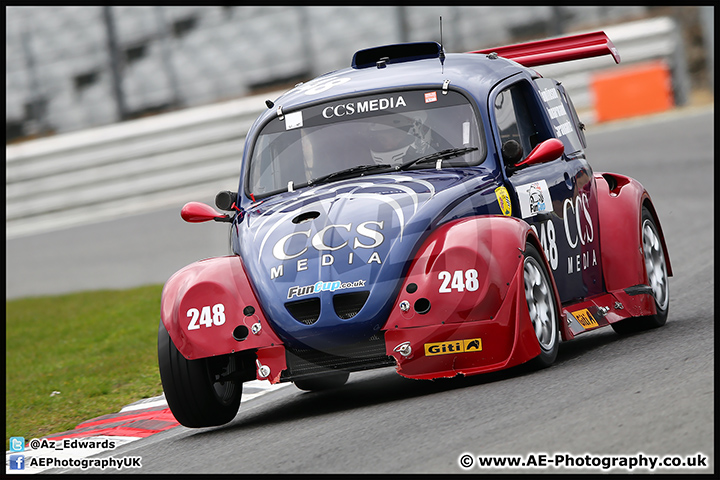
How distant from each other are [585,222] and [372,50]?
5.99 ft

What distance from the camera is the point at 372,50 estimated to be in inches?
318

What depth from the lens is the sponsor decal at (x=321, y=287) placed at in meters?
6.06

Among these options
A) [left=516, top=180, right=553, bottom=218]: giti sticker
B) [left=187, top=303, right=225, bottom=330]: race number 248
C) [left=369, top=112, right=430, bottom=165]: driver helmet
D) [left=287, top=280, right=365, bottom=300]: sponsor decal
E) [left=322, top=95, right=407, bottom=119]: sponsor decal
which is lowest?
[left=187, top=303, right=225, bottom=330]: race number 248

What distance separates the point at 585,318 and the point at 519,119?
53.5 inches

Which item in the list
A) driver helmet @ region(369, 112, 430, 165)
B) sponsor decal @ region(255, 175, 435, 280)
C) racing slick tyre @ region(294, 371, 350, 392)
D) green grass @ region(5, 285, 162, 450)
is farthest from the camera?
green grass @ region(5, 285, 162, 450)

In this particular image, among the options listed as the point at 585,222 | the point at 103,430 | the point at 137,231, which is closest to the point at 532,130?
the point at 585,222

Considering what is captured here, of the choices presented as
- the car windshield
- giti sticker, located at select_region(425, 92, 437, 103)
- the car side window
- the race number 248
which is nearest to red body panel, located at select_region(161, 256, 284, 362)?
the race number 248

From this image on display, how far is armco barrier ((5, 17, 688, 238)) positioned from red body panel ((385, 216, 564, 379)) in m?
13.0

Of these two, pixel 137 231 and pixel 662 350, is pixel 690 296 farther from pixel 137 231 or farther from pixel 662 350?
pixel 137 231

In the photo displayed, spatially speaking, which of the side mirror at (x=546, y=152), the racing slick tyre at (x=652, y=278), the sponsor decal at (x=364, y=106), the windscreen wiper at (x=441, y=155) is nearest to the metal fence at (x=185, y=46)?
the racing slick tyre at (x=652, y=278)

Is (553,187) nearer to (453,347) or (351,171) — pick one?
(351,171)

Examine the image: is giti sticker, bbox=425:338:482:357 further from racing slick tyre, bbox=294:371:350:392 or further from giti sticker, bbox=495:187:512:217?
racing slick tyre, bbox=294:371:350:392

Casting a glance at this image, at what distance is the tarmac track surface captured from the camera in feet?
15.5

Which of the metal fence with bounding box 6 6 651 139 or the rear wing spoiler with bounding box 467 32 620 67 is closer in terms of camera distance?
the rear wing spoiler with bounding box 467 32 620 67
